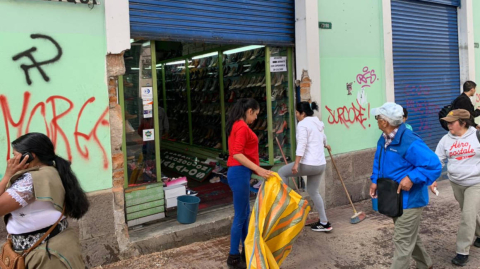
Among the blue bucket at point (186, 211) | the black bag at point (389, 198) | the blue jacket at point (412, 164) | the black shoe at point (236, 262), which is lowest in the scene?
the black shoe at point (236, 262)

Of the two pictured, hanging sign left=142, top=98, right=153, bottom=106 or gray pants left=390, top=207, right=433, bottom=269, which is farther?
hanging sign left=142, top=98, right=153, bottom=106

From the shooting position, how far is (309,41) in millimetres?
6414

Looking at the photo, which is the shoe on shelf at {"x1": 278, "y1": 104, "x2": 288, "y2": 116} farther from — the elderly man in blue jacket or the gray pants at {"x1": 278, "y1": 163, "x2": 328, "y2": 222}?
the elderly man in blue jacket

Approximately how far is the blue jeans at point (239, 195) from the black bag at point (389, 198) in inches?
51.3

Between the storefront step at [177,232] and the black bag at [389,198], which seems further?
the storefront step at [177,232]

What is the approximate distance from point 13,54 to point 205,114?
5.25 m

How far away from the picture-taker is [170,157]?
9.59 meters

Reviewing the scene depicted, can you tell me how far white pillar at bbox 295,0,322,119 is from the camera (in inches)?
252

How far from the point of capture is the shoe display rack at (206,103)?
345 inches

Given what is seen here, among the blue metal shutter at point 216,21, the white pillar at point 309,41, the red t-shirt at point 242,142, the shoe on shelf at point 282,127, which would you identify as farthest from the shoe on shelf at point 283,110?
the red t-shirt at point 242,142

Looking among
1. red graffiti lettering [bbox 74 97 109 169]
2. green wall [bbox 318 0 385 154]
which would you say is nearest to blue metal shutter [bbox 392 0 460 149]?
green wall [bbox 318 0 385 154]

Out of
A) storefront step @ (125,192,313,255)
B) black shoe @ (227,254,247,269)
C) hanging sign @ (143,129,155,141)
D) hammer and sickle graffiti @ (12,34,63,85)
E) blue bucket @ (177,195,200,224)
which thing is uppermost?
hammer and sickle graffiti @ (12,34,63,85)

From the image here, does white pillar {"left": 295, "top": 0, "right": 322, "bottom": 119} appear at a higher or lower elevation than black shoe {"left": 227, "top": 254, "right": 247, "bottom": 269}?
higher

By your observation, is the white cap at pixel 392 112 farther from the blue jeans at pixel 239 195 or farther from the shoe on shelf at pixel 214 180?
the shoe on shelf at pixel 214 180
